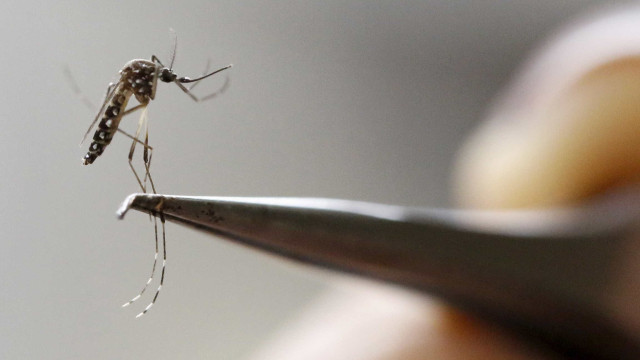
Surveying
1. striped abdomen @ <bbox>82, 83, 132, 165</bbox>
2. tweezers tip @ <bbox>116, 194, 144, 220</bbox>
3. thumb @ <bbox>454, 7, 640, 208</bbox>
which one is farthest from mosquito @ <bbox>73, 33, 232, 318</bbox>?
thumb @ <bbox>454, 7, 640, 208</bbox>

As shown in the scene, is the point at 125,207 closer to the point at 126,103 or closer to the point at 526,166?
the point at 126,103

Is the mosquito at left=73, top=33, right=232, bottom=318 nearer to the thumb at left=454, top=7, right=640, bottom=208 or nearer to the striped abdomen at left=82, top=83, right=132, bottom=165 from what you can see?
the striped abdomen at left=82, top=83, right=132, bottom=165

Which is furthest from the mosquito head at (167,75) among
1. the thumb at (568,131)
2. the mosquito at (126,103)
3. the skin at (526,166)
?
the thumb at (568,131)

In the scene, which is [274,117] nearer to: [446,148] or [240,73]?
[240,73]

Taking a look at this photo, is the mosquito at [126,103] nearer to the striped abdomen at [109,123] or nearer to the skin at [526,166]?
the striped abdomen at [109,123]

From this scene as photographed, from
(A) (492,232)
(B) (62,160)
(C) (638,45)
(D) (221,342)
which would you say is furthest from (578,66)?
(D) (221,342)

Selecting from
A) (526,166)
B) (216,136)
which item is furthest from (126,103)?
(216,136)
